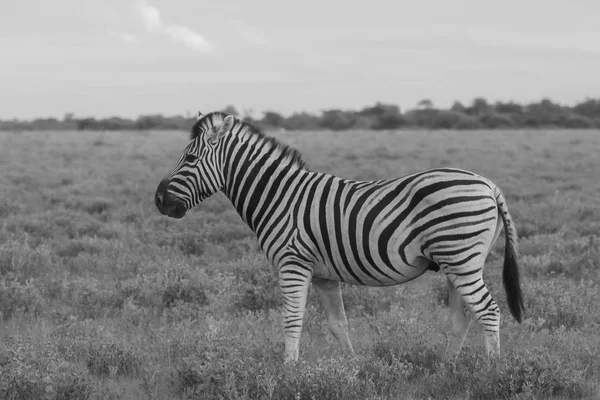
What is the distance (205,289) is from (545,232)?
23.8ft

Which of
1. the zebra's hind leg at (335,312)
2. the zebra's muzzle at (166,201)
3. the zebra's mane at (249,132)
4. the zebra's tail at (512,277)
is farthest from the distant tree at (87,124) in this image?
the zebra's tail at (512,277)

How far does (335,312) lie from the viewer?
246 inches

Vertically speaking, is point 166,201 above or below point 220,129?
below

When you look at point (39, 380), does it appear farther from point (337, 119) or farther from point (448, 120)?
point (337, 119)

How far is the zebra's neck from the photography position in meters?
6.21

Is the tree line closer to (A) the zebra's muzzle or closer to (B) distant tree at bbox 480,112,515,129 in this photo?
(B) distant tree at bbox 480,112,515,129

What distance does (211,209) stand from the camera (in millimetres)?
15602

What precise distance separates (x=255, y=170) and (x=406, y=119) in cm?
6646

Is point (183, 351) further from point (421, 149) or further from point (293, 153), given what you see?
point (421, 149)

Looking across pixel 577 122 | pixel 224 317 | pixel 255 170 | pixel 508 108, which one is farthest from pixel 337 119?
pixel 255 170

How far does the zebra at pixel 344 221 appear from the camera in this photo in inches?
220

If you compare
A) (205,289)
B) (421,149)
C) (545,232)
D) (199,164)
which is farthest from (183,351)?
(421,149)

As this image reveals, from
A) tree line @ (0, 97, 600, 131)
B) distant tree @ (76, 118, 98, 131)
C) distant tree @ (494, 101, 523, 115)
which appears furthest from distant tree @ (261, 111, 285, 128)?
distant tree @ (494, 101, 523, 115)

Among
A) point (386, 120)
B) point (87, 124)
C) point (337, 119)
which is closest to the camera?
point (87, 124)
